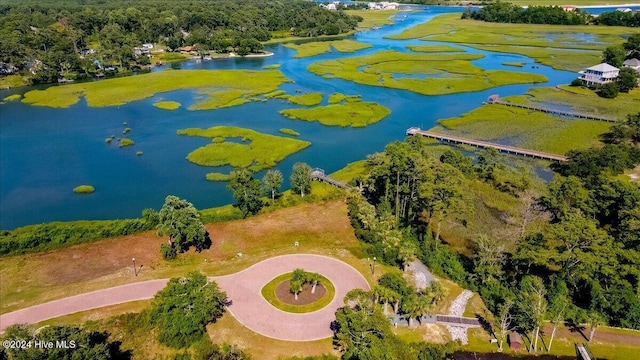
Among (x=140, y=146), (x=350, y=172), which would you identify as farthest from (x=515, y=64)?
(x=140, y=146)

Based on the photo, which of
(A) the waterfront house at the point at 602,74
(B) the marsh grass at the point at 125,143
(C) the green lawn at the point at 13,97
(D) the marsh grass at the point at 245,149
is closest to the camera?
(D) the marsh grass at the point at 245,149

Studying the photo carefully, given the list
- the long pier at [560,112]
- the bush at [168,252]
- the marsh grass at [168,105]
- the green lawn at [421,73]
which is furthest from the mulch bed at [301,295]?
the green lawn at [421,73]

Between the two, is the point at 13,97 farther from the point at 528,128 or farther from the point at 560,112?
the point at 560,112

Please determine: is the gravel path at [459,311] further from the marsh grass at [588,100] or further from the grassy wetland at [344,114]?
the marsh grass at [588,100]

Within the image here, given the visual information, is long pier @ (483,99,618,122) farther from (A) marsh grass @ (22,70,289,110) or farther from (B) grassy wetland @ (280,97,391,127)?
(A) marsh grass @ (22,70,289,110)

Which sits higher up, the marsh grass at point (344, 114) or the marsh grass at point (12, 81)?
the marsh grass at point (12, 81)

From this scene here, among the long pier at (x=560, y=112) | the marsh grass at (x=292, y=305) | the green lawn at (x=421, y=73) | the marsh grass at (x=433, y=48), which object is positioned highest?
the marsh grass at (x=433, y=48)

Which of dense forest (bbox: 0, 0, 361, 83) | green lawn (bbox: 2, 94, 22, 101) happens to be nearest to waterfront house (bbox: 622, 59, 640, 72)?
dense forest (bbox: 0, 0, 361, 83)
